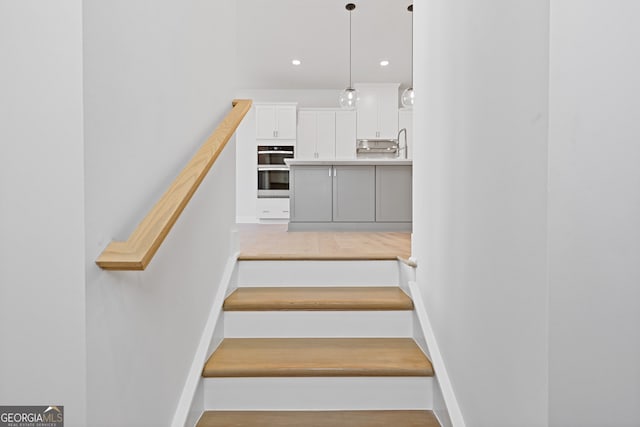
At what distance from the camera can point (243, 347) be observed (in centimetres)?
179

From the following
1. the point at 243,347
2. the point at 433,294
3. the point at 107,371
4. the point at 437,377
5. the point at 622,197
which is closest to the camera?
the point at 622,197

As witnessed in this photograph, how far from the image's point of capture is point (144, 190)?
3.65 feet

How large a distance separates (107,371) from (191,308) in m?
0.61

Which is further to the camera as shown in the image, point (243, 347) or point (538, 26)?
point (243, 347)

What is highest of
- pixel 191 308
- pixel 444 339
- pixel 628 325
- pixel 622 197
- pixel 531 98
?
pixel 531 98

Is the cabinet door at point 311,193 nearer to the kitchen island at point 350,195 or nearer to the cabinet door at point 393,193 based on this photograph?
the kitchen island at point 350,195

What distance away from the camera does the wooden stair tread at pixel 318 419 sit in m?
1.49

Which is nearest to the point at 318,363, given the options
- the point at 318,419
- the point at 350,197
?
the point at 318,419

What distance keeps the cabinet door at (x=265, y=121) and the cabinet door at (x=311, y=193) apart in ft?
9.75

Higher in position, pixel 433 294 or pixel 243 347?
pixel 433 294

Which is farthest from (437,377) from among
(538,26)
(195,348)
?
(538,26)

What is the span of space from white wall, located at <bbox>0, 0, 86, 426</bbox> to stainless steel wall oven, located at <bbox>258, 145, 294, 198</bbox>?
6991mm

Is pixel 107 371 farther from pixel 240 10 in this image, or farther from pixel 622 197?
pixel 240 10

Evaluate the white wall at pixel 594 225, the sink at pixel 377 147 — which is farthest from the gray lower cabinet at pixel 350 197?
the white wall at pixel 594 225
